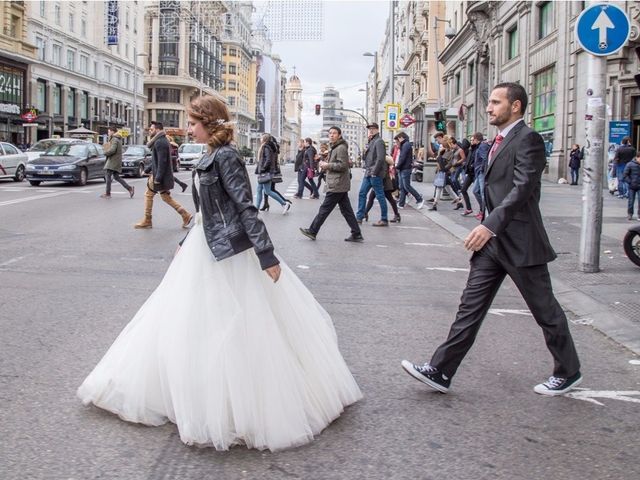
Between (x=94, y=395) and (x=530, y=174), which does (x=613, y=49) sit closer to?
(x=530, y=174)

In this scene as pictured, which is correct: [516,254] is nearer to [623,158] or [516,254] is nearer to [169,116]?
[623,158]

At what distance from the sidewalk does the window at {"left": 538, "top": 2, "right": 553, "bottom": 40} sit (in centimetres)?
1636

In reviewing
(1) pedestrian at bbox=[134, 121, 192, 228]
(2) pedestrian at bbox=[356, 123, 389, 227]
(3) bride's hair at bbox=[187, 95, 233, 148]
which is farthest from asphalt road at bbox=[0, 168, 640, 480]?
(2) pedestrian at bbox=[356, 123, 389, 227]

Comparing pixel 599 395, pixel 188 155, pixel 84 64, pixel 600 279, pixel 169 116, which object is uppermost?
pixel 84 64

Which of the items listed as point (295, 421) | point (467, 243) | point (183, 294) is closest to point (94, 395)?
point (183, 294)

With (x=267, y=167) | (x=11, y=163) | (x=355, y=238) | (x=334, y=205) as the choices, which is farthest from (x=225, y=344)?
(x=11, y=163)

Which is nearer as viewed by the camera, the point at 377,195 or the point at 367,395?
the point at 367,395

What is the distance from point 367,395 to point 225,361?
1.17 m

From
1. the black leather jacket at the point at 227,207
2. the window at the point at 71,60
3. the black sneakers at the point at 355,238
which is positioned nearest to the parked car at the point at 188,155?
the window at the point at 71,60

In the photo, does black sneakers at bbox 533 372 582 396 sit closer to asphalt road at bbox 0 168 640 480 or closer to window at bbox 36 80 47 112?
asphalt road at bbox 0 168 640 480

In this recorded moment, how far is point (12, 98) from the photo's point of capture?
49250 millimetres

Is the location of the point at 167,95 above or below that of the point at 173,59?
below

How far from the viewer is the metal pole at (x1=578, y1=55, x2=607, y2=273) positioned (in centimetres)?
828

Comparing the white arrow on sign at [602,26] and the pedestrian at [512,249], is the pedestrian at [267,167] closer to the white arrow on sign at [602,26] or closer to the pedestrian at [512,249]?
the white arrow on sign at [602,26]
